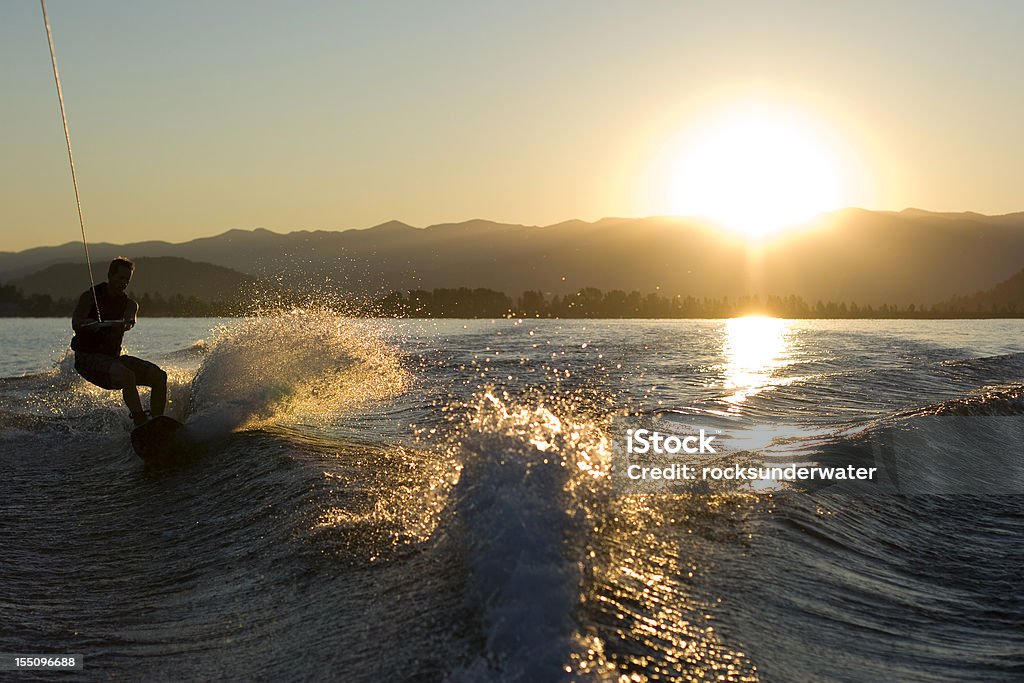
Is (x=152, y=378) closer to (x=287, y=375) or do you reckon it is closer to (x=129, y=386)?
(x=129, y=386)

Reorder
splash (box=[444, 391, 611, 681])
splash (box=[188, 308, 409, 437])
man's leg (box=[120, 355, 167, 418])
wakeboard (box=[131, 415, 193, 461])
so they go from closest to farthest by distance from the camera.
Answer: splash (box=[444, 391, 611, 681])
wakeboard (box=[131, 415, 193, 461])
man's leg (box=[120, 355, 167, 418])
splash (box=[188, 308, 409, 437])

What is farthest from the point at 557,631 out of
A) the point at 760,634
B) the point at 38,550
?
the point at 38,550

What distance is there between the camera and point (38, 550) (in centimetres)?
751

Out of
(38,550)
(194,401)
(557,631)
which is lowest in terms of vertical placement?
(557,631)

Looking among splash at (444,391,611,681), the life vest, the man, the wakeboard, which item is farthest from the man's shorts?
splash at (444,391,611,681)

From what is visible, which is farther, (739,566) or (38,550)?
(38,550)

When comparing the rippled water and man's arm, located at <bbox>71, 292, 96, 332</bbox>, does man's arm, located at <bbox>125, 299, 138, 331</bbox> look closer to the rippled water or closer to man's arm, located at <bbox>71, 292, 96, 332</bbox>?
man's arm, located at <bbox>71, 292, 96, 332</bbox>

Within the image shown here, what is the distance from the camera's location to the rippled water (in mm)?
4852

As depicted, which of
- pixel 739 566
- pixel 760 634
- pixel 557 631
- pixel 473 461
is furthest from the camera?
pixel 473 461

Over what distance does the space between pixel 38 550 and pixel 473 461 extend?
3897 mm

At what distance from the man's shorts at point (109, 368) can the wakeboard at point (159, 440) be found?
2.30 feet

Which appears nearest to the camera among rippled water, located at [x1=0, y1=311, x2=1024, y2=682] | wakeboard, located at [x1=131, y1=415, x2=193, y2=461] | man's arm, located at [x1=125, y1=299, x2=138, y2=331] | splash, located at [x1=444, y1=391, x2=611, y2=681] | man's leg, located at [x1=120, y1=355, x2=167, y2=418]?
splash, located at [x1=444, y1=391, x2=611, y2=681]

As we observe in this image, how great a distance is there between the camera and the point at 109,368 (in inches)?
460

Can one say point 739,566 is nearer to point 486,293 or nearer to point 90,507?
point 90,507
